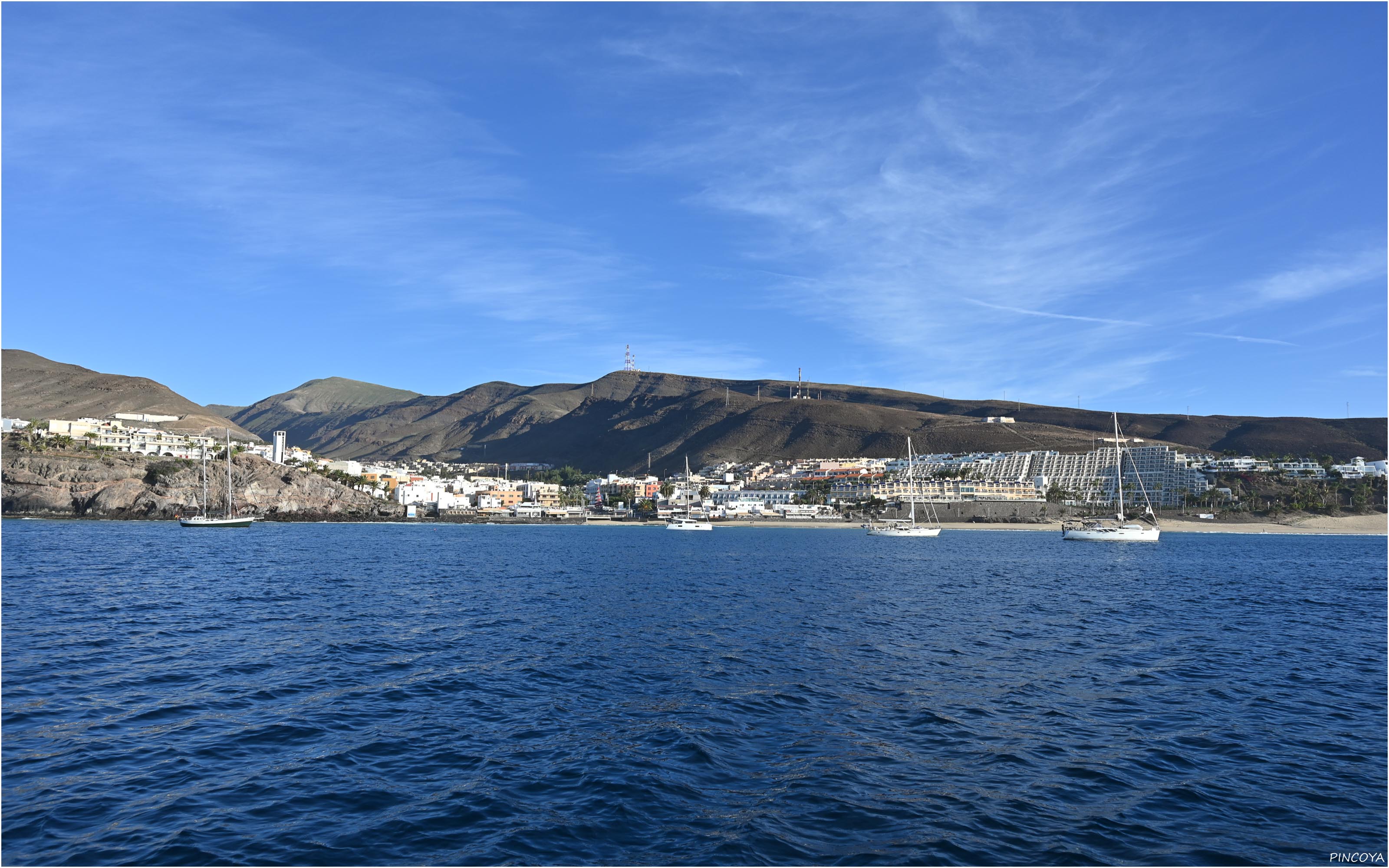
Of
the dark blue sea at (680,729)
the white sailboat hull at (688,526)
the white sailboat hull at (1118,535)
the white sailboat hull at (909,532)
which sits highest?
the dark blue sea at (680,729)

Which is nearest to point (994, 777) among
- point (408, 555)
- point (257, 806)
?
point (257, 806)

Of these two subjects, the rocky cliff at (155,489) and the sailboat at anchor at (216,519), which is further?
the rocky cliff at (155,489)

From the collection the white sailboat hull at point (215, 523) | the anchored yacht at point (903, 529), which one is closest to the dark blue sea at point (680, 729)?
the anchored yacht at point (903, 529)

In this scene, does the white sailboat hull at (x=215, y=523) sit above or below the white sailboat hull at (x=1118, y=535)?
below

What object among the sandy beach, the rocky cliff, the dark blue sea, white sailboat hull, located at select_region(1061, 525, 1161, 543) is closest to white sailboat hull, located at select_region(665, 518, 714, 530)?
the sandy beach

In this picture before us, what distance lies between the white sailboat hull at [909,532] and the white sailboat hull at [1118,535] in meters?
20.8

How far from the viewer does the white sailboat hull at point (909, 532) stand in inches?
5103

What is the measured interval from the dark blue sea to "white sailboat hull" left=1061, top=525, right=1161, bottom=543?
73488mm

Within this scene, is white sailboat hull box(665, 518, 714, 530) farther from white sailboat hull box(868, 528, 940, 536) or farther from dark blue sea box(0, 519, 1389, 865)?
→ dark blue sea box(0, 519, 1389, 865)

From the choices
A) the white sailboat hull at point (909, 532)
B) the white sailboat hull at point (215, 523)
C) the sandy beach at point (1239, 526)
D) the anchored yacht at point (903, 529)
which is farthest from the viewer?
the sandy beach at point (1239, 526)

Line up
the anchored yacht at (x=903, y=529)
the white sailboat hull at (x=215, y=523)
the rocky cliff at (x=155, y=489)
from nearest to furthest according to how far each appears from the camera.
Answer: the white sailboat hull at (x=215, y=523)
the anchored yacht at (x=903, y=529)
the rocky cliff at (x=155, y=489)

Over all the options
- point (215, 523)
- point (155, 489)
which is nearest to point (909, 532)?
point (215, 523)

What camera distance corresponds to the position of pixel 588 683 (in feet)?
72.5

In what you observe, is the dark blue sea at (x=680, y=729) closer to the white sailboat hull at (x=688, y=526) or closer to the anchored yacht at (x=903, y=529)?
the anchored yacht at (x=903, y=529)
